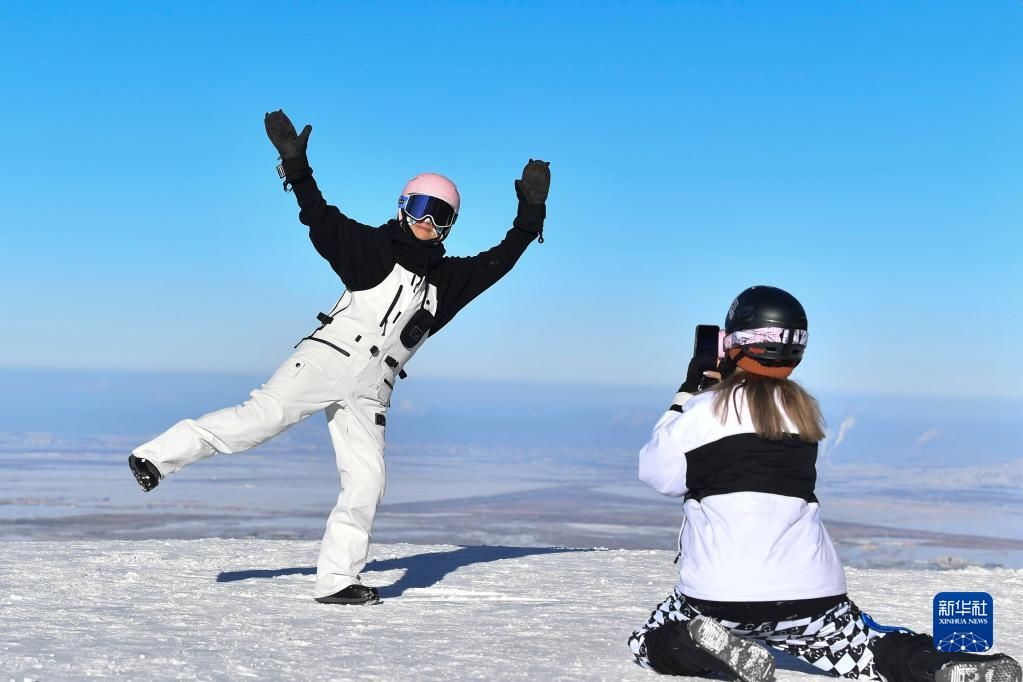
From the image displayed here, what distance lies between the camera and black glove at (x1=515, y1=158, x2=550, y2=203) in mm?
5969

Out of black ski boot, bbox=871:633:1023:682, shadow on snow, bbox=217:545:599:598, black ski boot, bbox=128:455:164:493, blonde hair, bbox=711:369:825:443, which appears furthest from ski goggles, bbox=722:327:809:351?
black ski boot, bbox=128:455:164:493

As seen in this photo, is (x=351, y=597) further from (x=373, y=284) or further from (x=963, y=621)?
(x=963, y=621)

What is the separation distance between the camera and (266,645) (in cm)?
416

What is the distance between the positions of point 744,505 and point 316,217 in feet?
9.08

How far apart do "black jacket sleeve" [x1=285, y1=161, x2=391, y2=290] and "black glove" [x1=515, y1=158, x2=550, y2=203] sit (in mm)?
883

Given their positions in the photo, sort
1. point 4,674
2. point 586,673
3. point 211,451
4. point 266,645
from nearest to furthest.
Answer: point 4,674, point 586,673, point 266,645, point 211,451

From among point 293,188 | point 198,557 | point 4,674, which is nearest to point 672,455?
point 4,674

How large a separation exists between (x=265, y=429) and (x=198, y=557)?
173 centimetres

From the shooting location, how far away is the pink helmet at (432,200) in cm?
552

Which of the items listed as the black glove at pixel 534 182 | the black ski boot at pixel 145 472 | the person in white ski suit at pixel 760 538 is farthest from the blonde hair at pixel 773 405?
Answer: the black ski boot at pixel 145 472

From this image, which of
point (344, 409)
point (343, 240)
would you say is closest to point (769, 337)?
point (344, 409)

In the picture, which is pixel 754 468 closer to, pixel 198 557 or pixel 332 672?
pixel 332 672

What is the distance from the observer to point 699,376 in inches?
151

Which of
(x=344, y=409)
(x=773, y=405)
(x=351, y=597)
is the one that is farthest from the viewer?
(x=344, y=409)
